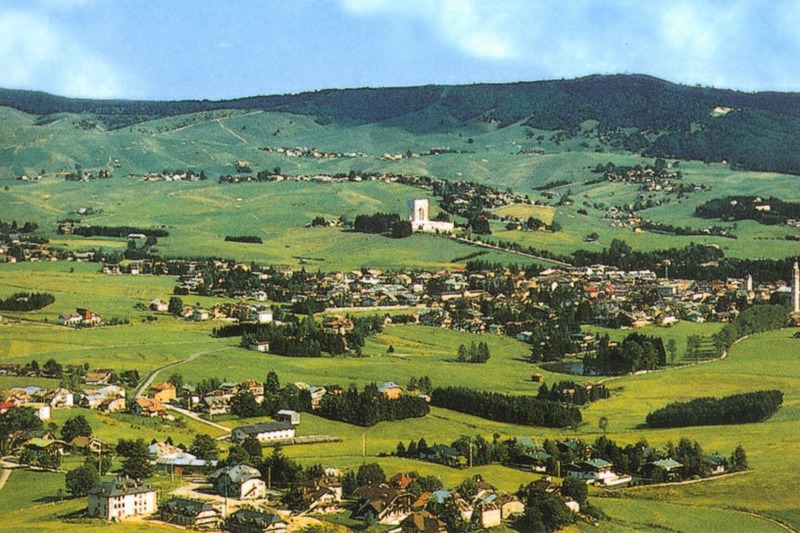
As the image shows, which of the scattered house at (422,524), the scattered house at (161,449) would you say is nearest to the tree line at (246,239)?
the scattered house at (161,449)

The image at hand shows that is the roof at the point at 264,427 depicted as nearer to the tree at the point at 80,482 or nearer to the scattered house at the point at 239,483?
the scattered house at the point at 239,483

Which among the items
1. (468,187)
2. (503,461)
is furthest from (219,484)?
(468,187)

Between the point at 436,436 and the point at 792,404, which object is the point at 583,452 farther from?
the point at 792,404

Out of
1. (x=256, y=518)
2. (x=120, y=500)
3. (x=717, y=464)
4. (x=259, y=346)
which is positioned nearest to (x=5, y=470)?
(x=120, y=500)

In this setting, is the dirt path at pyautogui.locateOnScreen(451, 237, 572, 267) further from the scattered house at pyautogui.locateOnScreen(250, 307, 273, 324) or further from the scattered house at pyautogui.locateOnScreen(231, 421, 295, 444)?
the scattered house at pyautogui.locateOnScreen(231, 421, 295, 444)

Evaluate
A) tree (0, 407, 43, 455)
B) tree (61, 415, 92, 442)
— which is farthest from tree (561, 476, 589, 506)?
tree (0, 407, 43, 455)
